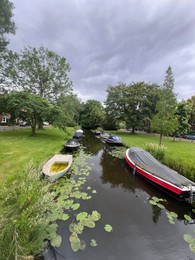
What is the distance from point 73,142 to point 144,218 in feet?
38.2

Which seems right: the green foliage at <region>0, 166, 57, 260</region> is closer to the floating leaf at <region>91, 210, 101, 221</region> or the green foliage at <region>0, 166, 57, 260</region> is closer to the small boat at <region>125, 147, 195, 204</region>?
the floating leaf at <region>91, 210, 101, 221</region>

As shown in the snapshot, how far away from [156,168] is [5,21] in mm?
21974

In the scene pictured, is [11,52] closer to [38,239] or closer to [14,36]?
[14,36]

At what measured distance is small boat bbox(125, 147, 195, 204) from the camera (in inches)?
257

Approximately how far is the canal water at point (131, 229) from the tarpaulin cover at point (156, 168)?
3.01 feet

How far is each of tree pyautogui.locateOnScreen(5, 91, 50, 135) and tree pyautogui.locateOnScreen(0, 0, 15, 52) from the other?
6.50 meters

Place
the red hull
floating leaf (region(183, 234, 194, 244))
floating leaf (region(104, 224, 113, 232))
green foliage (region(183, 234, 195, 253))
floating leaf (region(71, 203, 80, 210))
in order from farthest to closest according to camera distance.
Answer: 1. the red hull
2. floating leaf (region(71, 203, 80, 210))
3. floating leaf (region(104, 224, 113, 232))
4. floating leaf (region(183, 234, 194, 244))
5. green foliage (region(183, 234, 195, 253))

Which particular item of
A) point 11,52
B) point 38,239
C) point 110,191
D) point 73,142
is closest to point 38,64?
point 11,52

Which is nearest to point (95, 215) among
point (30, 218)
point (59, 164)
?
point (30, 218)

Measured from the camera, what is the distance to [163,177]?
770 centimetres

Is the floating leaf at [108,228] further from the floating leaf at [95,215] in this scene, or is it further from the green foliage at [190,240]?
the green foliage at [190,240]

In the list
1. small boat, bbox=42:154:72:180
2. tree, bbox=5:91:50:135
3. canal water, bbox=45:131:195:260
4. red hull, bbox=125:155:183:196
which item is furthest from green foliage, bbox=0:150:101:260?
tree, bbox=5:91:50:135

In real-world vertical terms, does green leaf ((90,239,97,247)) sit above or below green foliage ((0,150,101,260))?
below

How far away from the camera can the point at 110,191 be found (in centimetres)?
770
